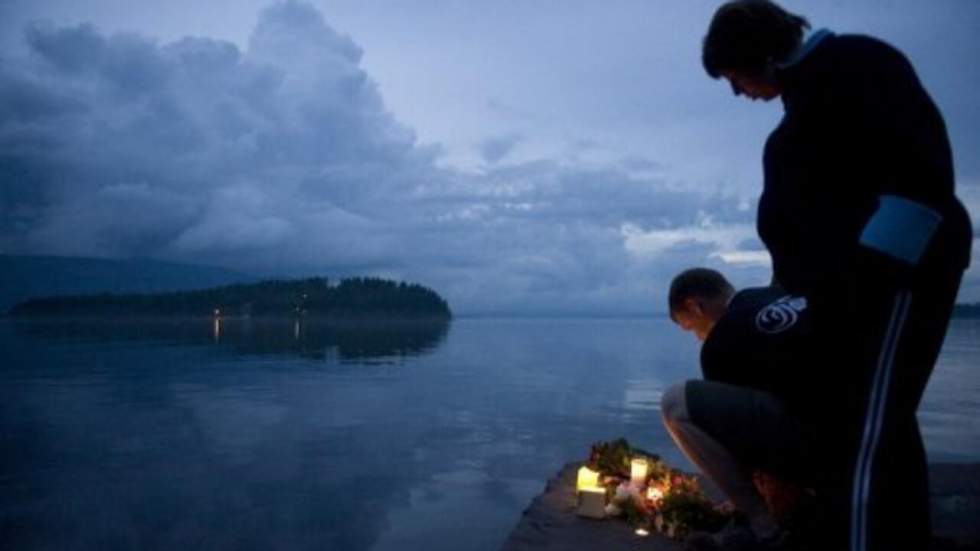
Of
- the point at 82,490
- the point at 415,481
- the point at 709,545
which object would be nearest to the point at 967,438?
the point at 415,481

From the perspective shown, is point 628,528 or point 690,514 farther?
point 628,528

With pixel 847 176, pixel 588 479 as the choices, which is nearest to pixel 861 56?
pixel 847 176

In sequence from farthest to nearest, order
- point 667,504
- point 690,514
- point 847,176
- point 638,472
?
point 638,472
point 667,504
point 690,514
point 847,176

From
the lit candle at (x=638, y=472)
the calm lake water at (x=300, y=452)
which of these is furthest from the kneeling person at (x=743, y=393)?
the calm lake water at (x=300, y=452)

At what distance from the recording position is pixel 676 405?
15.6 feet

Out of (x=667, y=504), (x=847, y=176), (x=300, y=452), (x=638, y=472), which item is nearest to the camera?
(x=847, y=176)

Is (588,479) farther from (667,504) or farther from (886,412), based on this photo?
(886,412)

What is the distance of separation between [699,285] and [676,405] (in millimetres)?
1009

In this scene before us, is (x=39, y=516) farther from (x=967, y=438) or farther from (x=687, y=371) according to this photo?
(x=687, y=371)

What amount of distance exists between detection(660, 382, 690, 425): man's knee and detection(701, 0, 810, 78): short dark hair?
2.12m

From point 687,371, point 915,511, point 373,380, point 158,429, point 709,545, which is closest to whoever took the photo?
point 915,511

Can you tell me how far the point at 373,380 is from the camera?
33469 millimetres

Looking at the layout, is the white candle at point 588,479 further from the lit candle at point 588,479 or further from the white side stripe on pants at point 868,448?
the white side stripe on pants at point 868,448

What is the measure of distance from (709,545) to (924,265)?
3.09 meters
